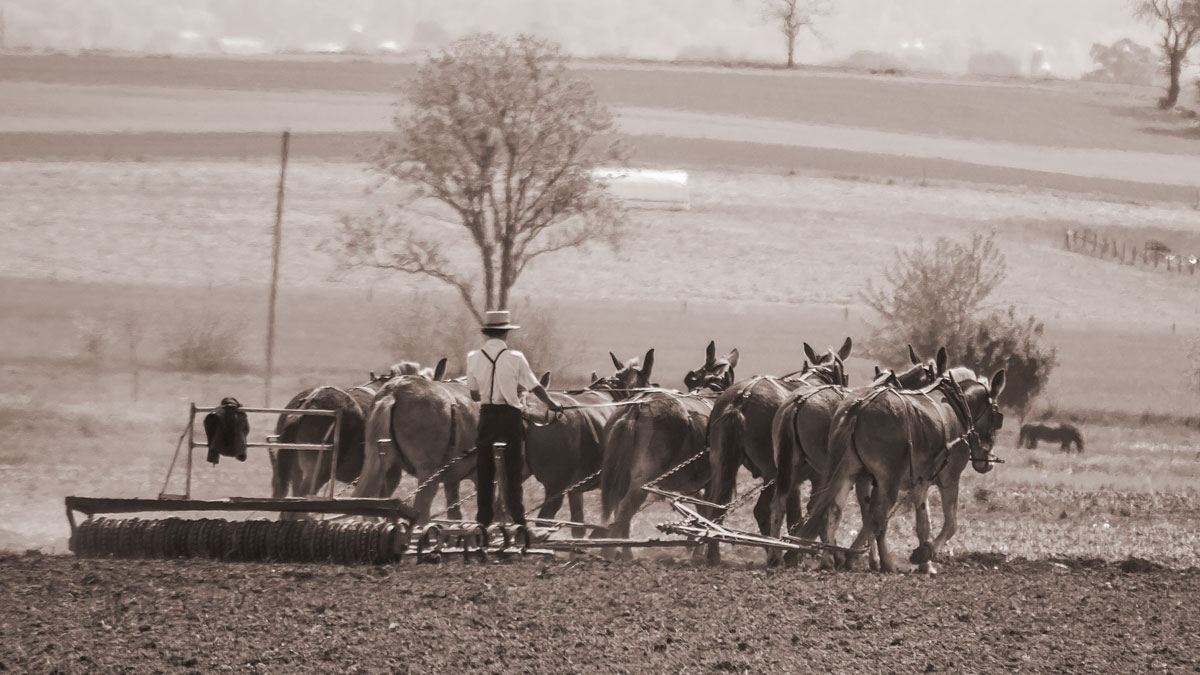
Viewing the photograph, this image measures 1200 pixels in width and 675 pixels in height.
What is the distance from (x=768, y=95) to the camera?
8662 cm

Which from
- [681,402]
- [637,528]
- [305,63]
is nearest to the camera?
[681,402]

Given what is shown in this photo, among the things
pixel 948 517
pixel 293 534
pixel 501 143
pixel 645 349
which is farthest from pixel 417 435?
pixel 645 349

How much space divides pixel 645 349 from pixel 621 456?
27054 millimetres

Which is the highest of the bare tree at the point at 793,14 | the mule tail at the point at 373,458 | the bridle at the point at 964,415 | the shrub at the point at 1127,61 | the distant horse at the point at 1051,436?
the shrub at the point at 1127,61

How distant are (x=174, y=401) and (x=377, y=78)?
162 ft

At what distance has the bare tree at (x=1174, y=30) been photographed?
90.1 m

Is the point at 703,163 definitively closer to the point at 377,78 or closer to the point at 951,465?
the point at 377,78

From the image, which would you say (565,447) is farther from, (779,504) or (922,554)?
(922,554)

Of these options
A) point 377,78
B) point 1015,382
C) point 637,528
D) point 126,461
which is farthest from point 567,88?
point 377,78

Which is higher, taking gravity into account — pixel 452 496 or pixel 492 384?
pixel 492 384

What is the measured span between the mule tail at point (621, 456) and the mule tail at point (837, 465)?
5.75 ft

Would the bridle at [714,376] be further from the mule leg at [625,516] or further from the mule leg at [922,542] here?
the mule leg at [922,542]

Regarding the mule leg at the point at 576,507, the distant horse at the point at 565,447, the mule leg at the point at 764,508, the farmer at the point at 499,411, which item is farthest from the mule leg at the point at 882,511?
the farmer at the point at 499,411

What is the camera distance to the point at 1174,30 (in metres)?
92.2
